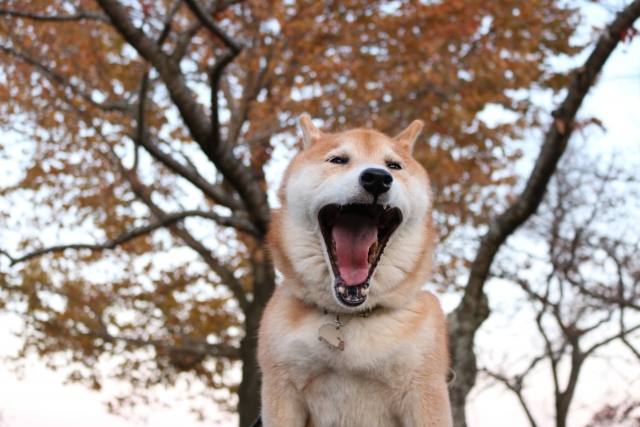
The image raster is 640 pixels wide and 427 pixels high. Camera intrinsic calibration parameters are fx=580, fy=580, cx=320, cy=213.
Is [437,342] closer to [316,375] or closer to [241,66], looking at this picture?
[316,375]

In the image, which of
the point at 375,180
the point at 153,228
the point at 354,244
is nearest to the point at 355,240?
the point at 354,244

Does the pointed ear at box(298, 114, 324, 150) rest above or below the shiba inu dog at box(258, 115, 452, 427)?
above

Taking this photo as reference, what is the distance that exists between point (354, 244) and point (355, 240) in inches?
1.2

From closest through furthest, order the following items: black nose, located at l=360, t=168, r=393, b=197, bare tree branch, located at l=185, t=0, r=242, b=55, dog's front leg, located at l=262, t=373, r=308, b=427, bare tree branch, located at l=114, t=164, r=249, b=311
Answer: black nose, located at l=360, t=168, r=393, b=197 < dog's front leg, located at l=262, t=373, r=308, b=427 < bare tree branch, located at l=185, t=0, r=242, b=55 < bare tree branch, located at l=114, t=164, r=249, b=311

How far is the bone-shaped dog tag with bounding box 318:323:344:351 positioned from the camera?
10.4ft

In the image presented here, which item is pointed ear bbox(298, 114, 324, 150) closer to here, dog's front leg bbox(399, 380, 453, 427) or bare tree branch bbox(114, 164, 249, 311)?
dog's front leg bbox(399, 380, 453, 427)

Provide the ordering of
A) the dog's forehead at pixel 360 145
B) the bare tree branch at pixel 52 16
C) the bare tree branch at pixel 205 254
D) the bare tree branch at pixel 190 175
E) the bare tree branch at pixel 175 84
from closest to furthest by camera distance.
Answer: the dog's forehead at pixel 360 145
the bare tree branch at pixel 175 84
the bare tree branch at pixel 52 16
the bare tree branch at pixel 190 175
the bare tree branch at pixel 205 254

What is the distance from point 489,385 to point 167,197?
1001 cm

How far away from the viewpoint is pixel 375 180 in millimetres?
3111

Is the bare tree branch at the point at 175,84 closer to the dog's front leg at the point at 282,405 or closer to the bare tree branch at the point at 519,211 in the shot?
the bare tree branch at the point at 519,211

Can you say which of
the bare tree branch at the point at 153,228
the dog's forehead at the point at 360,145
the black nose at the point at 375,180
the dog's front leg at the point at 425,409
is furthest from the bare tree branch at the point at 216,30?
the dog's front leg at the point at 425,409

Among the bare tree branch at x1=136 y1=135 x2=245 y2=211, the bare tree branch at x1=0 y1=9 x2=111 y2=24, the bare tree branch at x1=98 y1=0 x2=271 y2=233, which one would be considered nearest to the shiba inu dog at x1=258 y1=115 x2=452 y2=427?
the bare tree branch at x1=98 y1=0 x2=271 y2=233

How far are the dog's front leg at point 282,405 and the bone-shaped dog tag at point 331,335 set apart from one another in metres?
0.37

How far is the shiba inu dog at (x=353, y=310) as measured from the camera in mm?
3178
